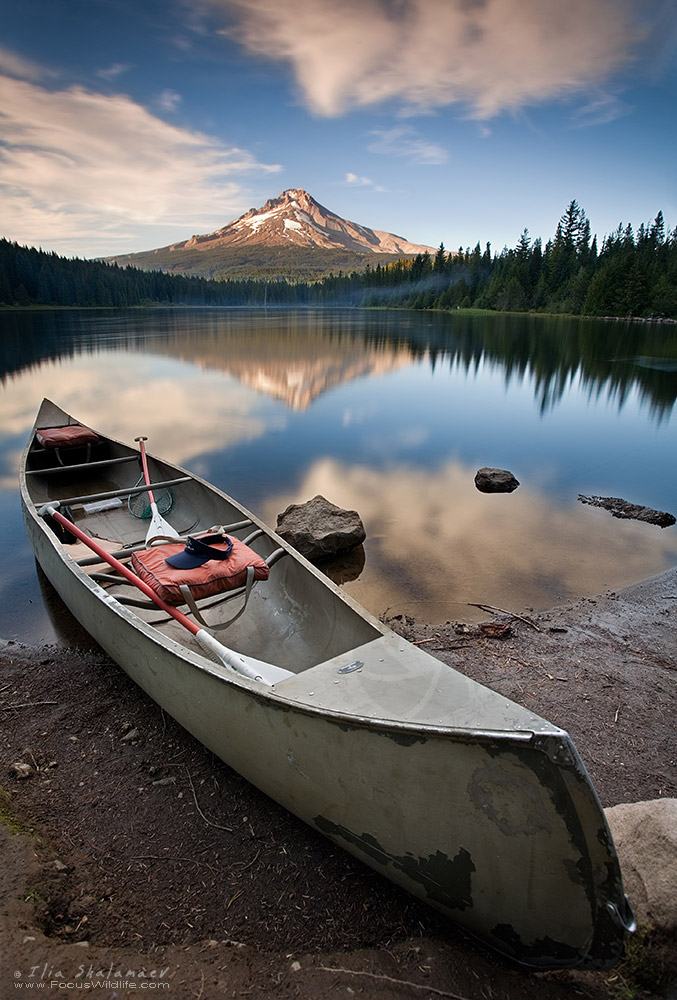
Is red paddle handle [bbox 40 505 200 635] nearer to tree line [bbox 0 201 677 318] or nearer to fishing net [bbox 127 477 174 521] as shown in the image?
fishing net [bbox 127 477 174 521]

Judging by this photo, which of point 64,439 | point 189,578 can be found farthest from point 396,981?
point 64,439

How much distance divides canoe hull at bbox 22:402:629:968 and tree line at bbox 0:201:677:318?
9203 cm

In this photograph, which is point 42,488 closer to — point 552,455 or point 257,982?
point 257,982

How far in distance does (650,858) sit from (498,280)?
11112 cm

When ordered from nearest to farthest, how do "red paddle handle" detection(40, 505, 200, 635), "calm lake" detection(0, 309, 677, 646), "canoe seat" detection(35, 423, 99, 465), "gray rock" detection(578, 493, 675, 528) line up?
"red paddle handle" detection(40, 505, 200, 635)
"calm lake" detection(0, 309, 677, 646)
"canoe seat" detection(35, 423, 99, 465)
"gray rock" detection(578, 493, 675, 528)


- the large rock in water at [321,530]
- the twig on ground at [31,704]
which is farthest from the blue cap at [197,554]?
the large rock in water at [321,530]

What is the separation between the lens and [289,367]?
32.4 m

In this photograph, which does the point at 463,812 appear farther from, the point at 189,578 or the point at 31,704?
the point at 31,704

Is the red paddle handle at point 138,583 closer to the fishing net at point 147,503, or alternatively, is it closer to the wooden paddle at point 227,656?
the wooden paddle at point 227,656

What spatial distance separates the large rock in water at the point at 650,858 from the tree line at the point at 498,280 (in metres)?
91.2

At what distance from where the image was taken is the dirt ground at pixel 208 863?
2586mm

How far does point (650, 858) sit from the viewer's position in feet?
8.89

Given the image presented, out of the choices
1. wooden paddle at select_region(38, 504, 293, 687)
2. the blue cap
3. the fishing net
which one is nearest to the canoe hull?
wooden paddle at select_region(38, 504, 293, 687)

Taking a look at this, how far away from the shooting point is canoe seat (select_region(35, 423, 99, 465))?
375 inches
